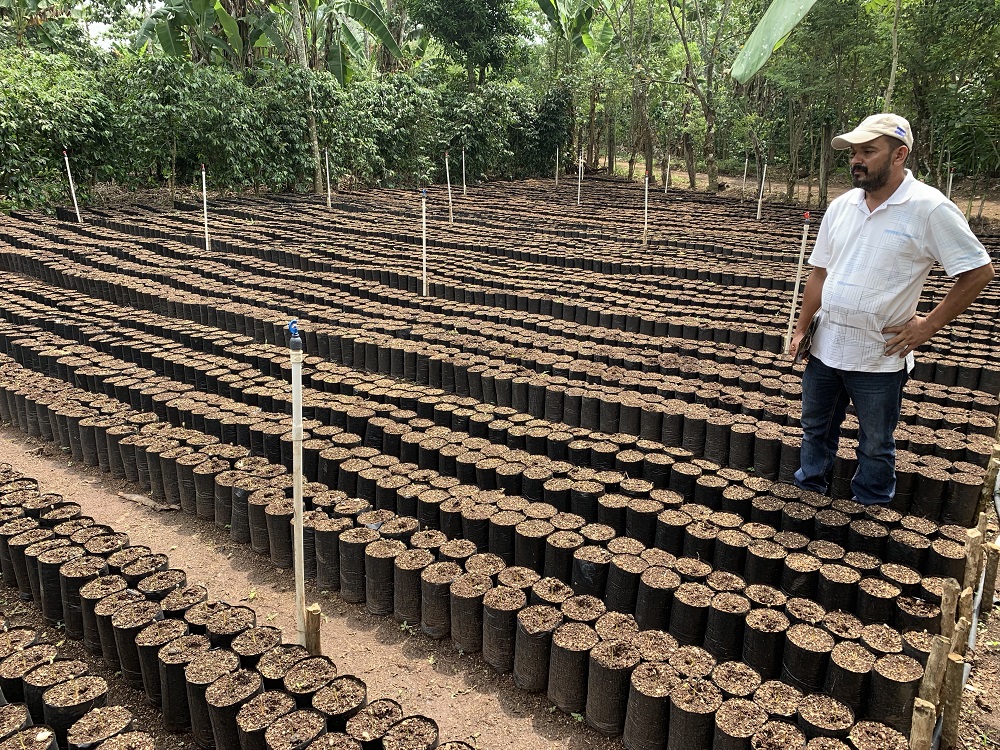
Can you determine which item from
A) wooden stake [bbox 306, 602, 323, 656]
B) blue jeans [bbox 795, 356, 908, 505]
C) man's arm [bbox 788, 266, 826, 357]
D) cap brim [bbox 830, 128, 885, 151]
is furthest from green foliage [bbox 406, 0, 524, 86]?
wooden stake [bbox 306, 602, 323, 656]

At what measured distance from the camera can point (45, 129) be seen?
14.3 meters

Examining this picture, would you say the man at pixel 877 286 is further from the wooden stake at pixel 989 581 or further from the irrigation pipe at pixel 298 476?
the irrigation pipe at pixel 298 476

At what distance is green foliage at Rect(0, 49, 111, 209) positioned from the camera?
14.0m

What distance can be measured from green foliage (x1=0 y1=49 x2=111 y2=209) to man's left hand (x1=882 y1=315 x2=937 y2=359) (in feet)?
51.6

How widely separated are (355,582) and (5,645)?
148cm

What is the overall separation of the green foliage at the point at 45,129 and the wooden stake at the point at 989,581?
53.8 feet

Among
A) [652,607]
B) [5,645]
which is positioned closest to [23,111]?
[5,645]

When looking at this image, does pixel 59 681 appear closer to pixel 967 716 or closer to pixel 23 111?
pixel 967 716

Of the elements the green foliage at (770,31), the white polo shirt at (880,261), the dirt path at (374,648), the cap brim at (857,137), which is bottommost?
the dirt path at (374,648)

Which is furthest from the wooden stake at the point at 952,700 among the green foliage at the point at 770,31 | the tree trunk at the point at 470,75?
the tree trunk at the point at 470,75

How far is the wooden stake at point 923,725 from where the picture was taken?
214 cm

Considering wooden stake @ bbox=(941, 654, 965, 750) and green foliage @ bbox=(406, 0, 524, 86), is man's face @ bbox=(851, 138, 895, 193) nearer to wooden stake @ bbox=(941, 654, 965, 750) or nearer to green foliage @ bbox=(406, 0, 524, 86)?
wooden stake @ bbox=(941, 654, 965, 750)

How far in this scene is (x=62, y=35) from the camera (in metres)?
24.1

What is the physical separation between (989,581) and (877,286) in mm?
1505
